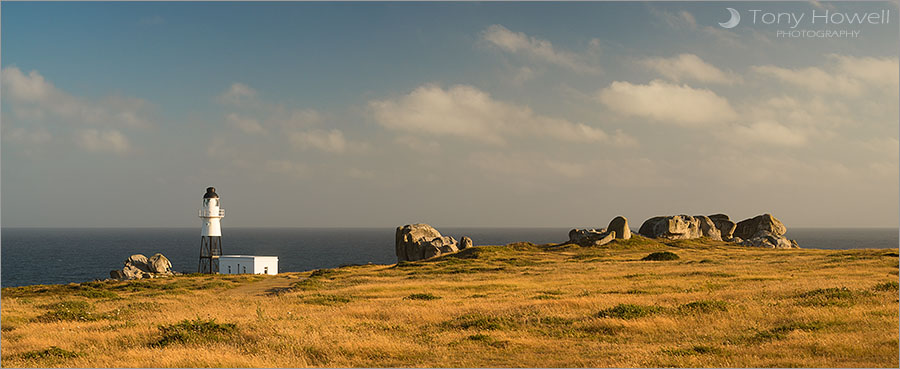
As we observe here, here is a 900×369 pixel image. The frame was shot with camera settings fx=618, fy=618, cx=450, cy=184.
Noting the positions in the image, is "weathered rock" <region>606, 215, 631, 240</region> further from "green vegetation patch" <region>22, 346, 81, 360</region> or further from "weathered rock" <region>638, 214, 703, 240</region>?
"green vegetation patch" <region>22, 346, 81, 360</region>

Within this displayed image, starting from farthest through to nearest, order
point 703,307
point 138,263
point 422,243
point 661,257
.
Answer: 1. point 138,263
2. point 422,243
3. point 661,257
4. point 703,307

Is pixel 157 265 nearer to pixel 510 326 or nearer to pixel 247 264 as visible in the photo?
pixel 247 264

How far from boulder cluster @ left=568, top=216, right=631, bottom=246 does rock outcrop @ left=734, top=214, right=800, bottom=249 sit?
16481 mm

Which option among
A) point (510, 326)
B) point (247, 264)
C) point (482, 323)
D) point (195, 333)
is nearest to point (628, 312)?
point (510, 326)

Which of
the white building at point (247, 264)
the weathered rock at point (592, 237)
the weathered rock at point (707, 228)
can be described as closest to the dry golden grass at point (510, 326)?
the weathered rock at point (592, 237)

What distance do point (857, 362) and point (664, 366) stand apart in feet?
16.7

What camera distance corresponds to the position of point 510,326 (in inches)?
902

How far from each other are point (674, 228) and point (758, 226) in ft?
57.3

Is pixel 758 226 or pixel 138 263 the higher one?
pixel 758 226

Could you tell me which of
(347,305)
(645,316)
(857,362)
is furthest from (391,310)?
(857,362)

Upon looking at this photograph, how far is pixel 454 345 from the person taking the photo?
1973cm

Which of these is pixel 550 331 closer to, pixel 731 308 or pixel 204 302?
pixel 731 308

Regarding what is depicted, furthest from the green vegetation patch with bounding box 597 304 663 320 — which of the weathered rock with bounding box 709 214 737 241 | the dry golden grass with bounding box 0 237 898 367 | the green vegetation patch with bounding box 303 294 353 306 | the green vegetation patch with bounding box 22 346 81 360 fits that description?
the weathered rock with bounding box 709 214 737 241

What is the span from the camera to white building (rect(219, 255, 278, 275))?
3297 inches
